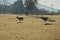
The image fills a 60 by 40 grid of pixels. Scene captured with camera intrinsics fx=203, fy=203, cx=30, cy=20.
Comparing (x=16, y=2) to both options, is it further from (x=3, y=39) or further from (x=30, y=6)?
(x=3, y=39)

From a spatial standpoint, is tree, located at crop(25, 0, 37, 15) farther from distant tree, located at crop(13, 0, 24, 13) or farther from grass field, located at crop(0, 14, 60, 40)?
grass field, located at crop(0, 14, 60, 40)

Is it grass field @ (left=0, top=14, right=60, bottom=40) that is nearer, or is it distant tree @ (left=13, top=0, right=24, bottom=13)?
grass field @ (left=0, top=14, right=60, bottom=40)

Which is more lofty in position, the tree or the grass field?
the tree

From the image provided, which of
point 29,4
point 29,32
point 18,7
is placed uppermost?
point 29,4

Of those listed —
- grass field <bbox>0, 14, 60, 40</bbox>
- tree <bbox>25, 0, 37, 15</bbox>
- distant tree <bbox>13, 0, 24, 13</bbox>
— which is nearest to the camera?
grass field <bbox>0, 14, 60, 40</bbox>

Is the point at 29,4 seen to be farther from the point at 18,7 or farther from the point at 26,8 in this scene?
the point at 18,7

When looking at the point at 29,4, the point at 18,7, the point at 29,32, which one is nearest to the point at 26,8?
the point at 29,4

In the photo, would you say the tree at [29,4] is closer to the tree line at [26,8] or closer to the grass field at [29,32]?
the tree line at [26,8]

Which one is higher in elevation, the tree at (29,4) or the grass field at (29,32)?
the tree at (29,4)

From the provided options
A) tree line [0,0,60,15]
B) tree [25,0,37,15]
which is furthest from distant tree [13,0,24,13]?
tree [25,0,37,15]

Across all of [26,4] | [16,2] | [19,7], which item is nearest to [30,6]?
[26,4]

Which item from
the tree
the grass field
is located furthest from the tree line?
the grass field

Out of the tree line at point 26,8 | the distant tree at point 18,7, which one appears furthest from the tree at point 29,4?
the distant tree at point 18,7

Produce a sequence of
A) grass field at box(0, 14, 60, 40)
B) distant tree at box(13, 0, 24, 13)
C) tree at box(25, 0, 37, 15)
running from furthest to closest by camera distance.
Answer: distant tree at box(13, 0, 24, 13) < tree at box(25, 0, 37, 15) < grass field at box(0, 14, 60, 40)
